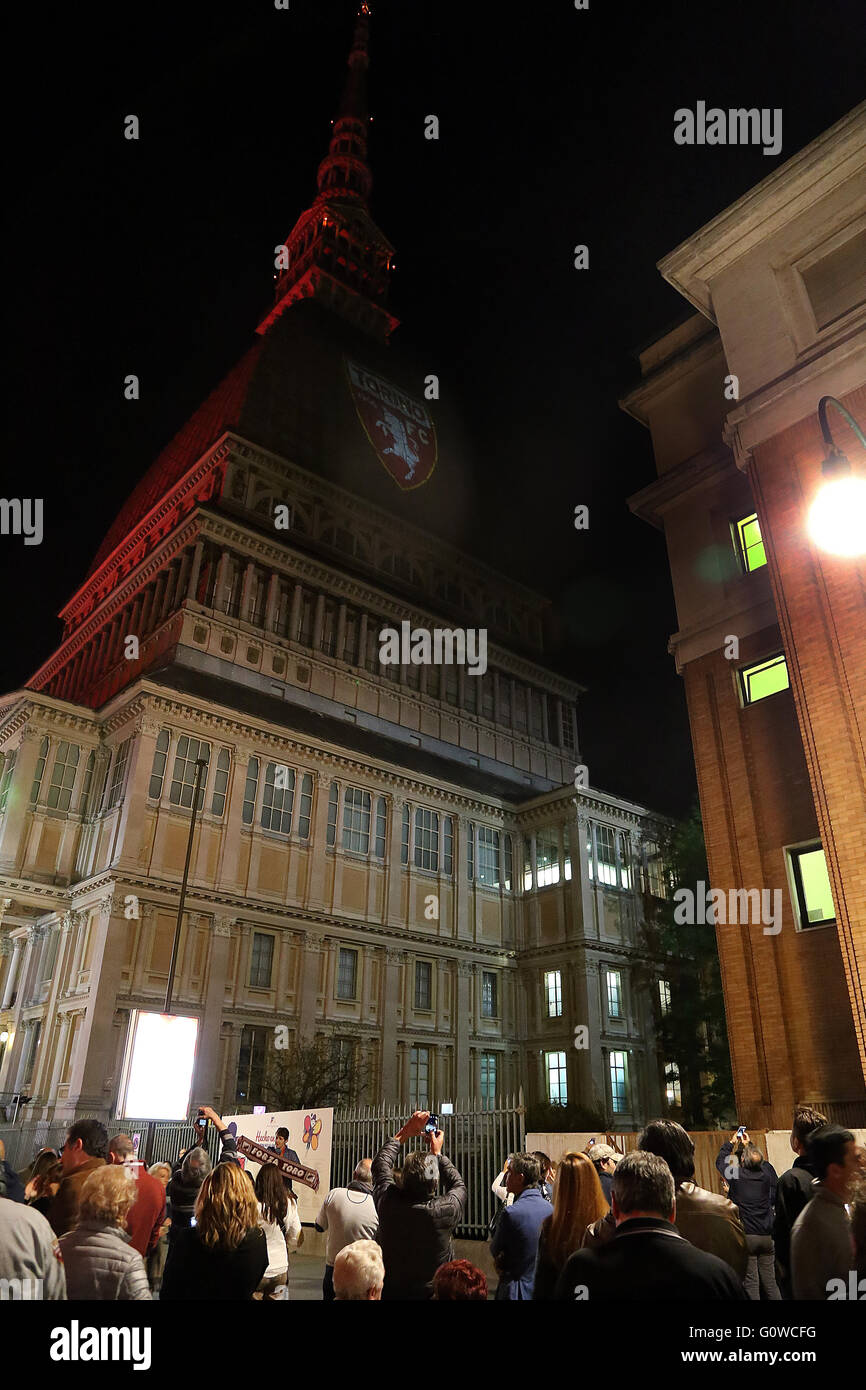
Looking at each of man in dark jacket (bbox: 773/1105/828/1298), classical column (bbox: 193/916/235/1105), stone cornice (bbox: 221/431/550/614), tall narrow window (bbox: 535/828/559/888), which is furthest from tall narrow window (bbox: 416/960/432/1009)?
man in dark jacket (bbox: 773/1105/828/1298)

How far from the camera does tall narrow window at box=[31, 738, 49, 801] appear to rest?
35469mm

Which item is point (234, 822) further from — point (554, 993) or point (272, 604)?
point (554, 993)

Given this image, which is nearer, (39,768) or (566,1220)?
(566,1220)

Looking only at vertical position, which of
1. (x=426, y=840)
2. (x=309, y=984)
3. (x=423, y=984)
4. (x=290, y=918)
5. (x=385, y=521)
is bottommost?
(x=309, y=984)

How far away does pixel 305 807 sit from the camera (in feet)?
128

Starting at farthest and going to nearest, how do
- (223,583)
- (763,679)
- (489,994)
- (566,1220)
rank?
(223,583), (489,994), (763,679), (566,1220)

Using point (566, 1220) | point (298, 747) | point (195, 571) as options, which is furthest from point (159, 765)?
point (566, 1220)

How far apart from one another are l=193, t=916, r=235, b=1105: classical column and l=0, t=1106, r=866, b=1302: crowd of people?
1013 inches

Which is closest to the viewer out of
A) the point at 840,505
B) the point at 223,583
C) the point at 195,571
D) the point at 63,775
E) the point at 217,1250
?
the point at 217,1250

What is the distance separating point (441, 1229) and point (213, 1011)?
28784 millimetres

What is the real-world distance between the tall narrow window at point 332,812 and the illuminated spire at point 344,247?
53.0m
